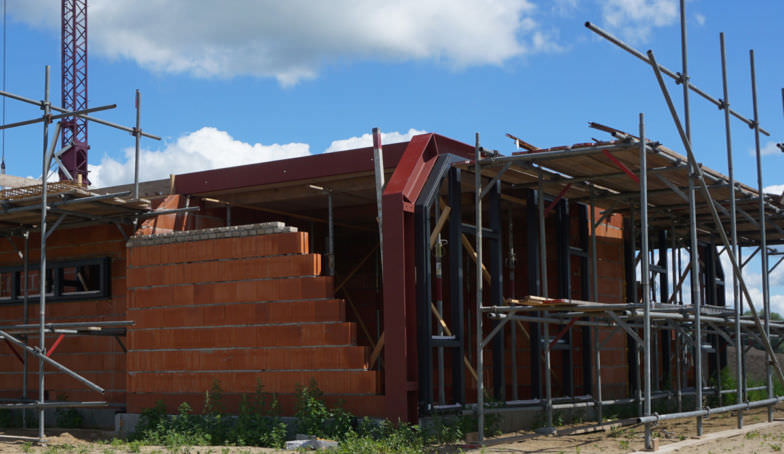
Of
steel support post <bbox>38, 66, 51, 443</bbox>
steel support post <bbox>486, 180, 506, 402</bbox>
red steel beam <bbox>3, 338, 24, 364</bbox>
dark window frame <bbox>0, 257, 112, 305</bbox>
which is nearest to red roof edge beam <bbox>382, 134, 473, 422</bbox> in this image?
steel support post <bbox>486, 180, 506, 402</bbox>

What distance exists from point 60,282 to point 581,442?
1092 cm

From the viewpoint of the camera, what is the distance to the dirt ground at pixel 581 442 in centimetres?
1291

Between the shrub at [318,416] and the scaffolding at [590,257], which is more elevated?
the scaffolding at [590,257]

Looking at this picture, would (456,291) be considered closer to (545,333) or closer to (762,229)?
(545,333)

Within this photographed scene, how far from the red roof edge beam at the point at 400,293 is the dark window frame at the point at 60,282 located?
21.9 ft

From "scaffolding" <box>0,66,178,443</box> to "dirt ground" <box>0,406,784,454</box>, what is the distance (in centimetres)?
62

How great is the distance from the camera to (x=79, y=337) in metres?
18.1

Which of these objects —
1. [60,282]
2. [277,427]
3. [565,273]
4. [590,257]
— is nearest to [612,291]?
[590,257]

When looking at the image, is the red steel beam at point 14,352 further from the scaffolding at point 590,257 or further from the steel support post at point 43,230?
the scaffolding at point 590,257

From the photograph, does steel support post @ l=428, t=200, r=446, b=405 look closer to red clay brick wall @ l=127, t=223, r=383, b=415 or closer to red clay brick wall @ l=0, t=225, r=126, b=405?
red clay brick wall @ l=127, t=223, r=383, b=415

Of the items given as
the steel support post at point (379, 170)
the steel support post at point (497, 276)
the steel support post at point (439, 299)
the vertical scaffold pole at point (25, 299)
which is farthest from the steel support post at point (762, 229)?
the vertical scaffold pole at point (25, 299)

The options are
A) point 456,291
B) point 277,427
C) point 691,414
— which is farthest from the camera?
point 456,291

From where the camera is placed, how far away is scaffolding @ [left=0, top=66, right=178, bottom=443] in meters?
15.7

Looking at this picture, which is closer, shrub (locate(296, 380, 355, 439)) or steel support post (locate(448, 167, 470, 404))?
shrub (locate(296, 380, 355, 439))
